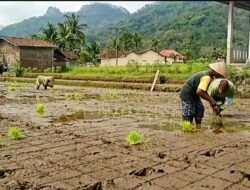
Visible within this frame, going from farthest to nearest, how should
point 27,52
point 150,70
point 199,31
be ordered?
1. point 199,31
2. point 27,52
3. point 150,70

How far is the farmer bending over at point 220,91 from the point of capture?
7.11 m

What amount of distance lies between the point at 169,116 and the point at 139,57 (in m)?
48.3

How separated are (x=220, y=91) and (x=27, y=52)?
130 feet

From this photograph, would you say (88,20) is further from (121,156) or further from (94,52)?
(121,156)

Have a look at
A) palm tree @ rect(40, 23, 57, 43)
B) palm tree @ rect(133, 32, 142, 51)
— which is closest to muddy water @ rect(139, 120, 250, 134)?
palm tree @ rect(40, 23, 57, 43)

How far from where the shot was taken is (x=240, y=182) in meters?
3.77

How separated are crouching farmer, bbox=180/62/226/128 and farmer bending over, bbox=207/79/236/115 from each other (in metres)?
0.18

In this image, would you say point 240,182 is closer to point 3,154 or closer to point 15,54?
point 3,154

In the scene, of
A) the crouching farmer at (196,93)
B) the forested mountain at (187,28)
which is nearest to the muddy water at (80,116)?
the crouching farmer at (196,93)

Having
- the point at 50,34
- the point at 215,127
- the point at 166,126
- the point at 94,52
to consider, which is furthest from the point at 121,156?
the point at 94,52

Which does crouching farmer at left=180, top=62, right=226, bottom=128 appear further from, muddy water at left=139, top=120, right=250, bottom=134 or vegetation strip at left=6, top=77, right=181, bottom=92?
vegetation strip at left=6, top=77, right=181, bottom=92

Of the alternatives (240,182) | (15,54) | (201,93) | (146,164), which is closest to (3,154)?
(146,164)

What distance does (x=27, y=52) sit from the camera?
44.2 m

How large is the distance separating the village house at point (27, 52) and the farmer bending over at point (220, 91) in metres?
37.7
